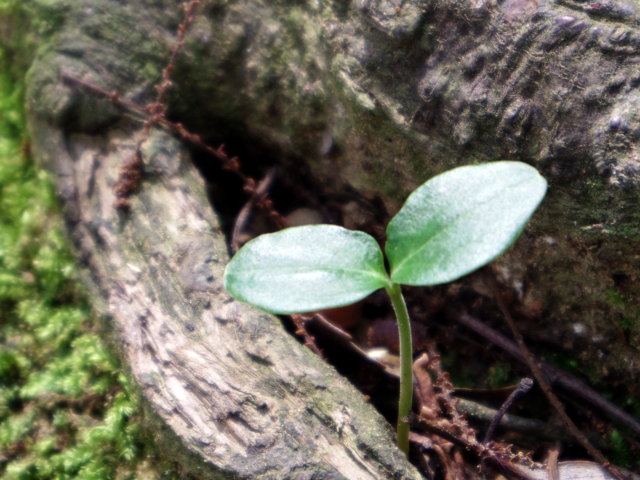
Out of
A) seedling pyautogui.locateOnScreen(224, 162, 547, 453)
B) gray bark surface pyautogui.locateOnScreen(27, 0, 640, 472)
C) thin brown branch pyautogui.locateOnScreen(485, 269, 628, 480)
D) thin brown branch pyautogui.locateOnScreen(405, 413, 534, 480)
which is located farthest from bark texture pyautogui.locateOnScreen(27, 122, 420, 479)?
thin brown branch pyautogui.locateOnScreen(485, 269, 628, 480)

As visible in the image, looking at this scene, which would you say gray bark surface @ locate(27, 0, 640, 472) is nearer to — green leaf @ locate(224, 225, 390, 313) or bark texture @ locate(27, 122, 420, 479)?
bark texture @ locate(27, 122, 420, 479)

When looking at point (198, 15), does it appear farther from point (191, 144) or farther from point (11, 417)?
A: point (11, 417)

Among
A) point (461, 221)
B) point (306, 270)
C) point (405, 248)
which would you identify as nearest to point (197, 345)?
point (306, 270)

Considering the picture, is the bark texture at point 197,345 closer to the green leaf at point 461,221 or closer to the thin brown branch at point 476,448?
the thin brown branch at point 476,448

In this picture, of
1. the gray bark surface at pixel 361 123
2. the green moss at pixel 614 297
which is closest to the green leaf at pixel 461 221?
the gray bark surface at pixel 361 123

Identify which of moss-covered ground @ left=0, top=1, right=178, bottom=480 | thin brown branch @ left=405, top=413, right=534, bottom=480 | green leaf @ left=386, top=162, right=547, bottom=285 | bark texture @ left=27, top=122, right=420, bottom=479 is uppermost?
green leaf @ left=386, top=162, right=547, bottom=285

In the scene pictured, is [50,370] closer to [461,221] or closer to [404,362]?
[404,362]
